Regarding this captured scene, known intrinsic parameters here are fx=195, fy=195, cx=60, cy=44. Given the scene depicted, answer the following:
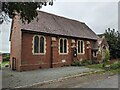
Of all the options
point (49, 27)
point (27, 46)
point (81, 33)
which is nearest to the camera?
point (27, 46)

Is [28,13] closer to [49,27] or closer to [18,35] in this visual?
[18,35]

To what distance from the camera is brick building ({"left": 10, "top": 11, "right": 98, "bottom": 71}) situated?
78.9 ft

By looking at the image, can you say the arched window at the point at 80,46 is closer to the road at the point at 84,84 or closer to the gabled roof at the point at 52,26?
the gabled roof at the point at 52,26

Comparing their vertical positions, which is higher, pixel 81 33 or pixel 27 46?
pixel 81 33

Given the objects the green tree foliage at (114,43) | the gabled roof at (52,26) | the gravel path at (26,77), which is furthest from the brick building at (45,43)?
the green tree foliage at (114,43)

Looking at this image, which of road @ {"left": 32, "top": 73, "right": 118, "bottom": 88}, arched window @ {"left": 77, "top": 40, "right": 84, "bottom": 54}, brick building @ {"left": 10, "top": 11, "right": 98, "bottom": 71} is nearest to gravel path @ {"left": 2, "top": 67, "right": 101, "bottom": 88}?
road @ {"left": 32, "top": 73, "right": 118, "bottom": 88}

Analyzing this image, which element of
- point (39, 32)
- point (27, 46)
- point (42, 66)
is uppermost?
point (39, 32)

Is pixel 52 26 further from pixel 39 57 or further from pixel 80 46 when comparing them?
pixel 80 46

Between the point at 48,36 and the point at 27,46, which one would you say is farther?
the point at 48,36

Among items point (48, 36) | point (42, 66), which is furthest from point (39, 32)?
point (42, 66)

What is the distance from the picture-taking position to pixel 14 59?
25.3m

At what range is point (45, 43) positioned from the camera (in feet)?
86.5

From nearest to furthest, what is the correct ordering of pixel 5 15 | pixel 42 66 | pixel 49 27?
pixel 5 15 < pixel 42 66 < pixel 49 27

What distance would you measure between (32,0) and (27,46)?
11801 mm
